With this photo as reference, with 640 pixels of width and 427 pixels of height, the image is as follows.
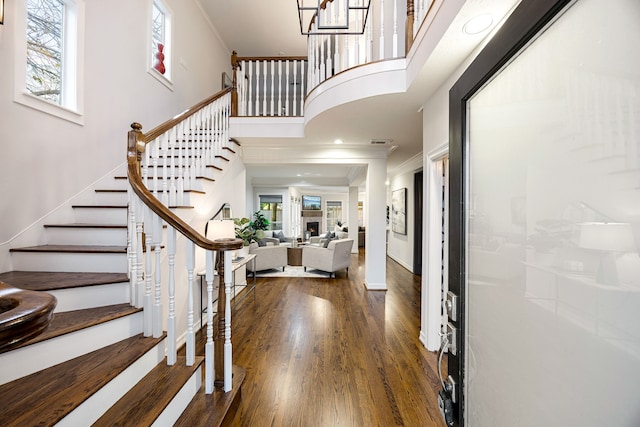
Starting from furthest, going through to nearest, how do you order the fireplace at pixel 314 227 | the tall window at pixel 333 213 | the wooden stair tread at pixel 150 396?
the tall window at pixel 333 213, the fireplace at pixel 314 227, the wooden stair tread at pixel 150 396

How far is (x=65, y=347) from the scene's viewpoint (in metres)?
1.44

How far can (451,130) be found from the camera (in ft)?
3.81

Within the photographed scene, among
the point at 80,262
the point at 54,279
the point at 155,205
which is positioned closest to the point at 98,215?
the point at 80,262

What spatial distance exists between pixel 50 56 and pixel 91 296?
2.37 metres

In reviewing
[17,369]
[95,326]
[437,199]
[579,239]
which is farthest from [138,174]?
[437,199]

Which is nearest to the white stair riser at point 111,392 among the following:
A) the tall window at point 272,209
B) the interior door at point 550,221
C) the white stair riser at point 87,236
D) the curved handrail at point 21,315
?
the curved handrail at point 21,315

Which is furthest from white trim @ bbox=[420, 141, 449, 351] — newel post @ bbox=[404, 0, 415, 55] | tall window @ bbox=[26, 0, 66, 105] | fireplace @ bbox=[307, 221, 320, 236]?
fireplace @ bbox=[307, 221, 320, 236]

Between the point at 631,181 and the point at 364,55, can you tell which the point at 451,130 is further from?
the point at 364,55

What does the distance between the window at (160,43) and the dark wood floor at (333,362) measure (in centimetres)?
357

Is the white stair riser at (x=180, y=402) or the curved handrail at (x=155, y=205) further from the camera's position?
the curved handrail at (x=155, y=205)

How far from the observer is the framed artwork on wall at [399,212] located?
257 inches

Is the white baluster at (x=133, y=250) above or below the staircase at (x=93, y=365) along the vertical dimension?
above

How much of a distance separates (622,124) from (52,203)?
361 centimetres

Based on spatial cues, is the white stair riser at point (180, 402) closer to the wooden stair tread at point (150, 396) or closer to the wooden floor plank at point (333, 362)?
the wooden stair tread at point (150, 396)
